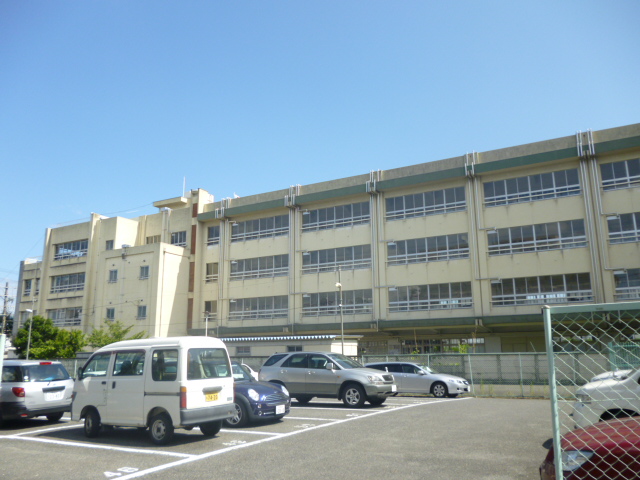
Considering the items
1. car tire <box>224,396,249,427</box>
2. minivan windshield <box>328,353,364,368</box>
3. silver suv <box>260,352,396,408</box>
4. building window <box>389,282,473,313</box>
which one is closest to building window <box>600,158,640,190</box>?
building window <box>389,282,473,313</box>

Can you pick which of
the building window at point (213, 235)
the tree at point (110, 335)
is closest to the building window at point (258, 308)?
the building window at point (213, 235)

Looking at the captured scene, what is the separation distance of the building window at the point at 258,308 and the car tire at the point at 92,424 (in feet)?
105

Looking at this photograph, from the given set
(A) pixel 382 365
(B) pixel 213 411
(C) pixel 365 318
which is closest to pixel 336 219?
(C) pixel 365 318

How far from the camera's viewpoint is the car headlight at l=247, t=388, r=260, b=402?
40.4 feet

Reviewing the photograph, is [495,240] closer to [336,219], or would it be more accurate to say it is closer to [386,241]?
[386,241]

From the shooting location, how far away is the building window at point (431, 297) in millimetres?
36656

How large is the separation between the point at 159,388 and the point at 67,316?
46.0 metres

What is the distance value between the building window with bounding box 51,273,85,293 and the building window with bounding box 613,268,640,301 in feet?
145

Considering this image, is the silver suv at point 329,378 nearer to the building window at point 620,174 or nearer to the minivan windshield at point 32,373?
the minivan windshield at point 32,373

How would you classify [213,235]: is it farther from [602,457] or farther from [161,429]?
[602,457]

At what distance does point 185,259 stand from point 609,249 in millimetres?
33525

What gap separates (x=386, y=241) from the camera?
3966cm

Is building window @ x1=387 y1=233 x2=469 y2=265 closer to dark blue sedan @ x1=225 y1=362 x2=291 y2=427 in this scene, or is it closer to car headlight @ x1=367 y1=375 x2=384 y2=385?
car headlight @ x1=367 y1=375 x2=384 y2=385

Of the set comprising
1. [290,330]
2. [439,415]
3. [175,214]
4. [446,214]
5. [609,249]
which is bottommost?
[439,415]
